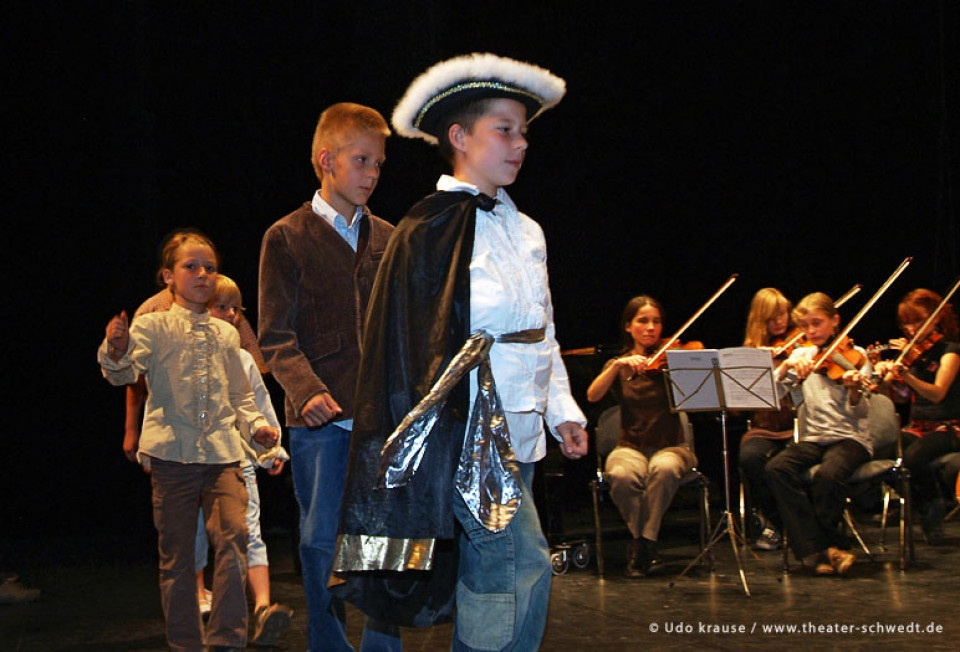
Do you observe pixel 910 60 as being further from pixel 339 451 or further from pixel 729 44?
→ pixel 339 451

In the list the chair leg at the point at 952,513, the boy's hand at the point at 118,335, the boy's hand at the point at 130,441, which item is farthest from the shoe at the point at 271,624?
the chair leg at the point at 952,513

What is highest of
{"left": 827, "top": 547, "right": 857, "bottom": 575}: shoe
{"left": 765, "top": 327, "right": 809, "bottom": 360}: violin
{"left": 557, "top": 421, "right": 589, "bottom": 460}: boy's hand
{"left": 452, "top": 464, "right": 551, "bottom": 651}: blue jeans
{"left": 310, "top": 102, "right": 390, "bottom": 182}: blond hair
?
{"left": 310, "top": 102, "right": 390, "bottom": 182}: blond hair

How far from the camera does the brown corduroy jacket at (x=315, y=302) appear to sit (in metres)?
2.77

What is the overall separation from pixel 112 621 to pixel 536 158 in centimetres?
391

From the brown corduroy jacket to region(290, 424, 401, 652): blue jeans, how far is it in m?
0.07

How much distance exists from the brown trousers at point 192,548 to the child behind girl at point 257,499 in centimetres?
24

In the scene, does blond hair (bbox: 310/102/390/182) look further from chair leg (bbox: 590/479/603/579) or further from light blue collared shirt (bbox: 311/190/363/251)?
chair leg (bbox: 590/479/603/579)

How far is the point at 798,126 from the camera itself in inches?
293

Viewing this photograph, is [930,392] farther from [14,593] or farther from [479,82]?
[14,593]

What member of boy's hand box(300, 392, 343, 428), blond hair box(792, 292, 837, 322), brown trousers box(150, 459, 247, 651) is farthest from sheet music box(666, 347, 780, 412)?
boy's hand box(300, 392, 343, 428)

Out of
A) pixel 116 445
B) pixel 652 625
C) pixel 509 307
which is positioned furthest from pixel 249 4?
pixel 509 307

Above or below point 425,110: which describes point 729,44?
above

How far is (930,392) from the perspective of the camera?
5906 mm

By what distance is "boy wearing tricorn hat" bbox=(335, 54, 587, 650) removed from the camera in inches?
81.5
